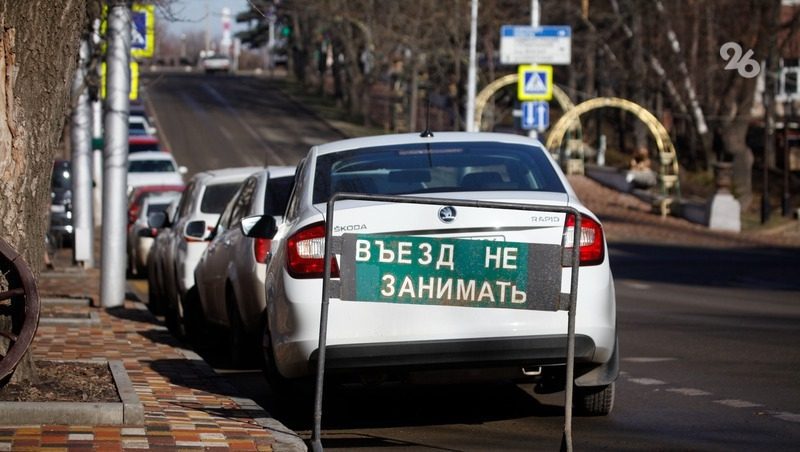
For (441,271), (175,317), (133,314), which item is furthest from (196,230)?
(441,271)

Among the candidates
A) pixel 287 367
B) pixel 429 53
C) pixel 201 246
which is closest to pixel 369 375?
pixel 287 367

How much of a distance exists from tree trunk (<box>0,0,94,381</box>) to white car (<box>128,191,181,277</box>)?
14.2 meters

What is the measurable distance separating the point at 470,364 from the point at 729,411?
2.03m

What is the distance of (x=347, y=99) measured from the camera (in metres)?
77.5

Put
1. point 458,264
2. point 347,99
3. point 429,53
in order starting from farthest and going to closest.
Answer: point 347,99
point 429,53
point 458,264

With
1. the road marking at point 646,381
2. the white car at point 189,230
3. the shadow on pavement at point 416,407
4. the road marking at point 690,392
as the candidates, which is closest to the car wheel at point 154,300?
the white car at point 189,230

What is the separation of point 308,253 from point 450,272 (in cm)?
116

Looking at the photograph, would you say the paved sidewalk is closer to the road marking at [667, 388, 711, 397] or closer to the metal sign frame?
the metal sign frame

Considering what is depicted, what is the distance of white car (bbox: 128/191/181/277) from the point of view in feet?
75.6

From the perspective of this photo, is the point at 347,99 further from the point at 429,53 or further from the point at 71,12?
the point at 71,12

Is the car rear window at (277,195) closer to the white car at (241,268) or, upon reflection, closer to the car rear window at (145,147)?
the white car at (241,268)

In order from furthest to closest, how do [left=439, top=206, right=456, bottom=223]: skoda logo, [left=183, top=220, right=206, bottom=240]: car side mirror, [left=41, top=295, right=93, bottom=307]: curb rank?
[left=41, top=295, right=93, bottom=307]: curb < [left=183, top=220, right=206, bottom=240]: car side mirror < [left=439, top=206, right=456, bottom=223]: skoda logo

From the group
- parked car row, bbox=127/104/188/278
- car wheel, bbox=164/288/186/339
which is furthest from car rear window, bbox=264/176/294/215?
parked car row, bbox=127/104/188/278

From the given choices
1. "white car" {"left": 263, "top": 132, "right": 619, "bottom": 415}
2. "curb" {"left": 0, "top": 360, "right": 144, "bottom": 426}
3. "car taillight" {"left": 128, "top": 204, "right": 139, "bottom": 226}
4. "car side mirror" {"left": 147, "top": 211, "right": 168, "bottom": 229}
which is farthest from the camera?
"car taillight" {"left": 128, "top": 204, "right": 139, "bottom": 226}
